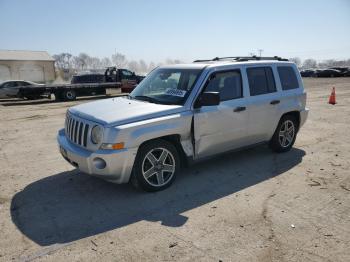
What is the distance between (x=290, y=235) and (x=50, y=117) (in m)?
11.6

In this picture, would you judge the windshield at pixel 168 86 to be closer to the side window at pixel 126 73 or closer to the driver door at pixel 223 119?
the driver door at pixel 223 119

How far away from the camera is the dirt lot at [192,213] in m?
3.55

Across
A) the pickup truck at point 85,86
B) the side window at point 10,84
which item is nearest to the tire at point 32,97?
the pickup truck at point 85,86

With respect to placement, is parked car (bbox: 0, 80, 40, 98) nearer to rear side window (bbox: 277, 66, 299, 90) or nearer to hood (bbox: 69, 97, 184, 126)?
hood (bbox: 69, 97, 184, 126)

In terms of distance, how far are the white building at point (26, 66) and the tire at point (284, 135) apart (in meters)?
45.0

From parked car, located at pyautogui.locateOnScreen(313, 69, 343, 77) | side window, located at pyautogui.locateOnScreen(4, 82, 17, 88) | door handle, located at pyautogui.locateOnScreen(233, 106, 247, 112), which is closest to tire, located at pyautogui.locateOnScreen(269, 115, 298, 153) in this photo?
door handle, located at pyautogui.locateOnScreen(233, 106, 247, 112)

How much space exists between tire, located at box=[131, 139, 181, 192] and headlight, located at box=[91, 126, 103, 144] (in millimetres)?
587

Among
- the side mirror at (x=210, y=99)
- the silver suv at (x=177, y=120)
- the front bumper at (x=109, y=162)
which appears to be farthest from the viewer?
the side mirror at (x=210, y=99)

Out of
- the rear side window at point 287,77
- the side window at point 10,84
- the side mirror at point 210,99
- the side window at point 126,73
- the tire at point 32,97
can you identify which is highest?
the side window at point 126,73

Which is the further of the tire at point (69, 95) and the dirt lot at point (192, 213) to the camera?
the tire at point (69, 95)

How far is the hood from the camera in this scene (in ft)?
15.2

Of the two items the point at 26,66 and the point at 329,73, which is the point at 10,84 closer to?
the point at 26,66

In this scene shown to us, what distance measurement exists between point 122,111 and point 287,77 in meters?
3.68

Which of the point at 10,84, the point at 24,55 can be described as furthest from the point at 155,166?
the point at 24,55
